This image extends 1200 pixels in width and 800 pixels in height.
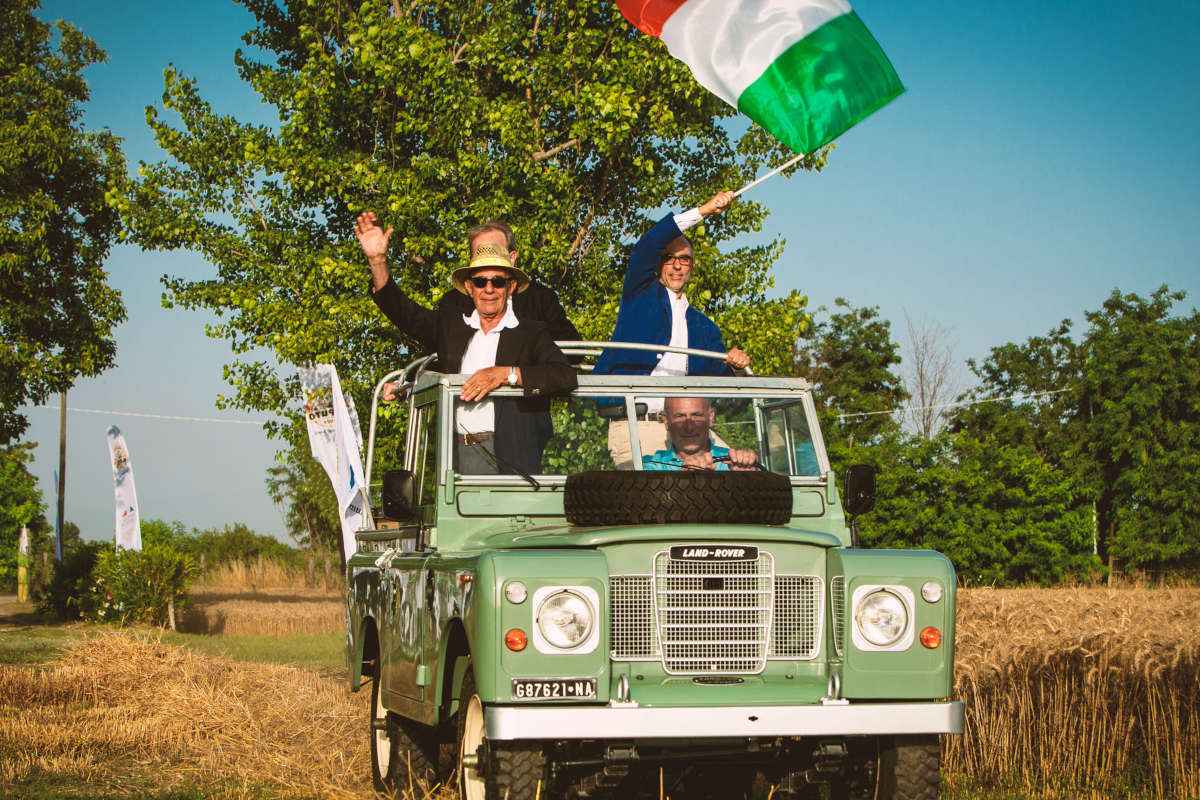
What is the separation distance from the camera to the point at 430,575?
21.3 feet

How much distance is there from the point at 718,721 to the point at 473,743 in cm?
109

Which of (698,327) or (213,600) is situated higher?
(698,327)

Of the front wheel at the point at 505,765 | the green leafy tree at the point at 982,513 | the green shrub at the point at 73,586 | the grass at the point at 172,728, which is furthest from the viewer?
the green leafy tree at the point at 982,513

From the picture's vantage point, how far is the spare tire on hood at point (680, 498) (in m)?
5.97

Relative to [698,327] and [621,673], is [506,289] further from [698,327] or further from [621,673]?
[621,673]

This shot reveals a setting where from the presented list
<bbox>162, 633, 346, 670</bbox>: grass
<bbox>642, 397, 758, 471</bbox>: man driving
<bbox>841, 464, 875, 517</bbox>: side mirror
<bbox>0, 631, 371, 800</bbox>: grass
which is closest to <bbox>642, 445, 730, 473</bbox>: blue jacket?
<bbox>642, 397, 758, 471</bbox>: man driving

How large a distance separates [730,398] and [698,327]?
43.7 inches

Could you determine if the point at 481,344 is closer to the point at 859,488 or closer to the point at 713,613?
the point at 859,488

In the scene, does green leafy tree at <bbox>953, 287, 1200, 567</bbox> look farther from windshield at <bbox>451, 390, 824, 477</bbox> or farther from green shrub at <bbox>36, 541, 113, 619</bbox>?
windshield at <bbox>451, 390, 824, 477</bbox>

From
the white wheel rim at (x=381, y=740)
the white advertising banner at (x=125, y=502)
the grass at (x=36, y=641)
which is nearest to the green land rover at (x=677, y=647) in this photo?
the white wheel rim at (x=381, y=740)

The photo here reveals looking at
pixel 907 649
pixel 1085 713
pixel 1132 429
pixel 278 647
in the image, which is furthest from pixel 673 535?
pixel 1132 429

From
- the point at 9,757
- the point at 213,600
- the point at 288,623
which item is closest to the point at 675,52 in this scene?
the point at 9,757

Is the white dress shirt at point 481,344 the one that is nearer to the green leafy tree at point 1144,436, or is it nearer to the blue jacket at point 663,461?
the blue jacket at point 663,461

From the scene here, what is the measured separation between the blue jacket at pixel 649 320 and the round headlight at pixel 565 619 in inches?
107
